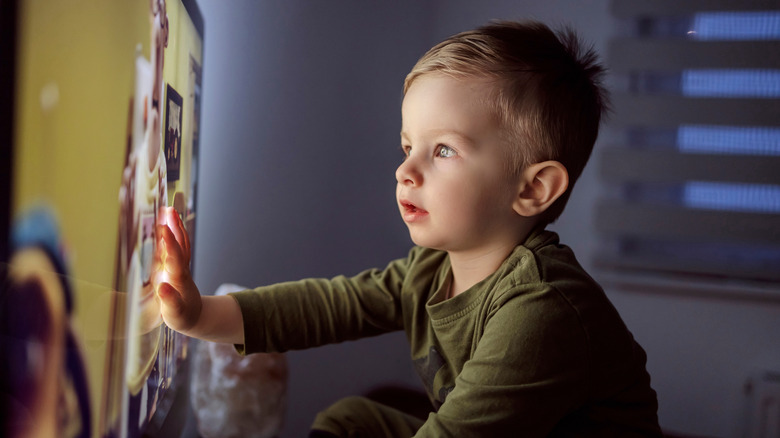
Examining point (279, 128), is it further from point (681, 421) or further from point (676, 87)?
point (681, 421)

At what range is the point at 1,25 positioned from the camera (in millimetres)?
316

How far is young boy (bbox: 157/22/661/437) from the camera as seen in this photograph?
28.3 inches

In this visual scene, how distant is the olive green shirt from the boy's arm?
4 centimetres

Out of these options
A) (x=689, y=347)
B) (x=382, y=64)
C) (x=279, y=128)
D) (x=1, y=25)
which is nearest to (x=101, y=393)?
(x=1, y=25)

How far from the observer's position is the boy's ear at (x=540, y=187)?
872 mm

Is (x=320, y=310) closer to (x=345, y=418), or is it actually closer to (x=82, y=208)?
(x=345, y=418)

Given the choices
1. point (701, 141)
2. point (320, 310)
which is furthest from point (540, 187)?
point (701, 141)

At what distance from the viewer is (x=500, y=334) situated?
0.73 meters

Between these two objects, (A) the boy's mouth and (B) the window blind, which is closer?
(A) the boy's mouth

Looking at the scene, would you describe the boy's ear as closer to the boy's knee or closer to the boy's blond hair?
the boy's blond hair

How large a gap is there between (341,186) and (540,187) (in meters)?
0.67

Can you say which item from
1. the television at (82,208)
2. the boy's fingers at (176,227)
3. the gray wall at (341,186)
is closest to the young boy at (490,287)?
the boy's fingers at (176,227)

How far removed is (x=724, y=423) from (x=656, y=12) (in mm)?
1054

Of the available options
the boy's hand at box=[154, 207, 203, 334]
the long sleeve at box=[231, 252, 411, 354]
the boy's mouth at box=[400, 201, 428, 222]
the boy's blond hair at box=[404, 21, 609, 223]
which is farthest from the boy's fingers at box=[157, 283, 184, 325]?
the boy's blond hair at box=[404, 21, 609, 223]
